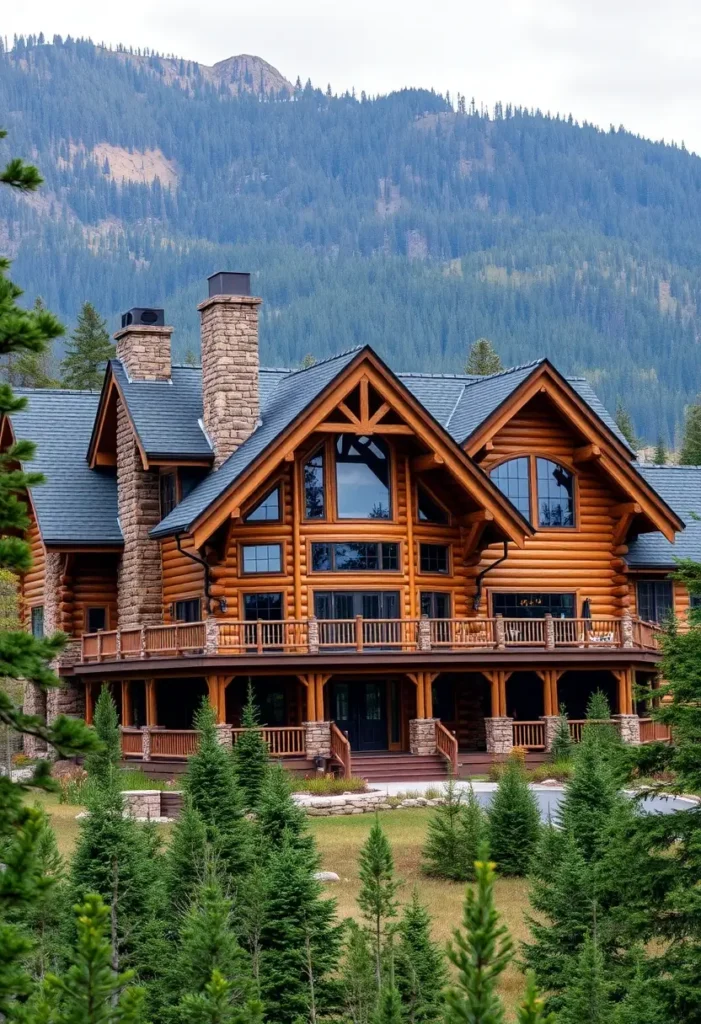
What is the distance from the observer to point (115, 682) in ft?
150

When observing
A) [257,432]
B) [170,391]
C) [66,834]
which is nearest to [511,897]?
[66,834]

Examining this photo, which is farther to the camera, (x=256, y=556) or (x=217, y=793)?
(x=256, y=556)

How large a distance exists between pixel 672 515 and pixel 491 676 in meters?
6.37

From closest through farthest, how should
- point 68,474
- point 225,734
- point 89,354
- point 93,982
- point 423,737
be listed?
1. point 93,982
2. point 225,734
3. point 423,737
4. point 68,474
5. point 89,354

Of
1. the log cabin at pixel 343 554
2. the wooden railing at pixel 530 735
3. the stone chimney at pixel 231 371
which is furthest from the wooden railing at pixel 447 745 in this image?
the stone chimney at pixel 231 371

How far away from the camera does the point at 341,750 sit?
128 feet

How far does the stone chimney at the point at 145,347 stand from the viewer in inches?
1761

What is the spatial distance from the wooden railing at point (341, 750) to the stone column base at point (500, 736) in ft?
11.1

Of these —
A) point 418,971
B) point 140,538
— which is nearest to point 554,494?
point 140,538

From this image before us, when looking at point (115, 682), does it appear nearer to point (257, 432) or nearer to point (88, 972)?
point (257, 432)

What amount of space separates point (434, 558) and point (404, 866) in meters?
15.4

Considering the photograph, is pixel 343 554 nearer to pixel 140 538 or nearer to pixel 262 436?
pixel 262 436

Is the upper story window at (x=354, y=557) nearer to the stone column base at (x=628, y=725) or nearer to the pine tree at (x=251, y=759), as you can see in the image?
the stone column base at (x=628, y=725)

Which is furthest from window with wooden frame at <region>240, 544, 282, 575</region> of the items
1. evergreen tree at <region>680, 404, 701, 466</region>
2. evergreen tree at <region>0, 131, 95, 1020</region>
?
evergreen tree at <region>680, 404, 701, 466</region>
